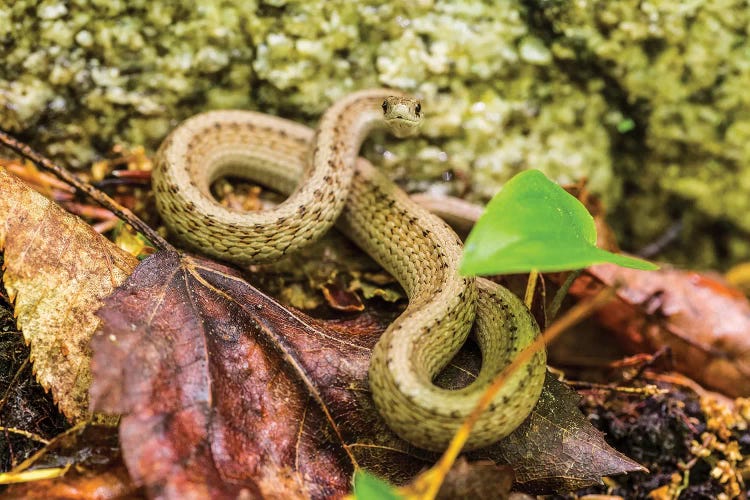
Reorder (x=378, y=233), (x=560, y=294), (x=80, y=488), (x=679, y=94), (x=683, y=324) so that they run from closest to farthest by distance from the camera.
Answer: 1. (x=80, y=488)
2. (x=560, y=294)
3. (x=378, y=233)
4. (x=683, y=324)
5. (x=679, y=94)

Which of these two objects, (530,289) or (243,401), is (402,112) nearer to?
(530,289)

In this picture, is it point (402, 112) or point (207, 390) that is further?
point (402, 112)

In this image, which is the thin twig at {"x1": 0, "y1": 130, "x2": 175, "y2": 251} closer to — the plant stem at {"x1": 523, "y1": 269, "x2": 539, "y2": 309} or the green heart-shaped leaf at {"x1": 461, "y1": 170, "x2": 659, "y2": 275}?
the green heart-shaped leaf at {"x1": 461, "y1": 170, "x2": 659, "y2": 275}

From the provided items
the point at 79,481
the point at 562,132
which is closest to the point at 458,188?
the point at 562,132

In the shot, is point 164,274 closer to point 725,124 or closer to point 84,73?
point 84,73

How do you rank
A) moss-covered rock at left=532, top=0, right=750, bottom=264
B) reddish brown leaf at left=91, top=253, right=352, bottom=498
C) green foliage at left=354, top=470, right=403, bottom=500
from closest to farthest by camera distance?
green foliage at left=354, top=470, right=403, bottom=500 < reddish brown leaf at left=91, top=253, right=352, bottom=498 < moss-covered rock at left=532, top=0, right=750, bottom=264

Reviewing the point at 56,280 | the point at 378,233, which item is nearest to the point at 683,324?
the point at 378,233

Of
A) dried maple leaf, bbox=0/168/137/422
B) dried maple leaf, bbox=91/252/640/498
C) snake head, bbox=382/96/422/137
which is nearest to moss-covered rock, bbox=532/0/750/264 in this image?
snake head, bbox=382/96/422/137
